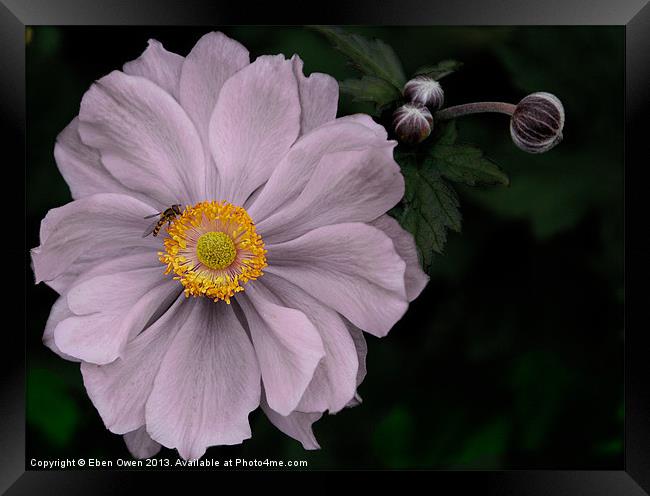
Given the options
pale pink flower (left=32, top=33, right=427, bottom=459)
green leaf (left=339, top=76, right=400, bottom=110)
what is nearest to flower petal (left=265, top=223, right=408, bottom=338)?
pale pink flower (left=32, top=33, right=427, bottom=459)

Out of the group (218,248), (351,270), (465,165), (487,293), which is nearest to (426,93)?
(465,165)

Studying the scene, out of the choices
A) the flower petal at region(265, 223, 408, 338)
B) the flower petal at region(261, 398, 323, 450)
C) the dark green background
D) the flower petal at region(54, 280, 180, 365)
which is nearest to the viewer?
the flower petal at region(265, 223, 408, 338)

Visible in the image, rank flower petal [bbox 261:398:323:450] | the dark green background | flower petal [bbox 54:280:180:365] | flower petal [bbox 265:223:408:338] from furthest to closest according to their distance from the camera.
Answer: the dark green background < flower petal [bbox 261:398:323:450] < flower petal [bbox 54:280:180:365] < flower petal [bbox 265:223:408:338]

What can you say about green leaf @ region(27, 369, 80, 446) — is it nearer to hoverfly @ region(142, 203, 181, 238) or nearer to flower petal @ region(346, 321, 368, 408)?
hoverfly @ region(142, 203, 181, 238)

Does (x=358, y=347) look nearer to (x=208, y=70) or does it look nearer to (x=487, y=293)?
(x=208, y=70)

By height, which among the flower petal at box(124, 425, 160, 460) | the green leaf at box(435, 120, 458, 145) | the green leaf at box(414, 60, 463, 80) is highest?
the green leaf at box(414, 60, 463, 80)

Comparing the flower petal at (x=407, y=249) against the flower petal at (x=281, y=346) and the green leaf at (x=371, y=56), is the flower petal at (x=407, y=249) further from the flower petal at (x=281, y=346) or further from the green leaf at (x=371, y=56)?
the green leaf at (x=371, y=56)

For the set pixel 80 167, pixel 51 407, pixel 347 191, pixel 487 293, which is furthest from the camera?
pixel 487 293
